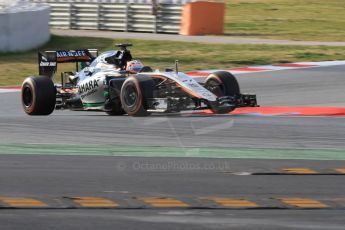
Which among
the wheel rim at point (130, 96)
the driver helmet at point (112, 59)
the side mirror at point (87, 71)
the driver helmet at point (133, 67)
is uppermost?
the driver helmet at point (112, 59)

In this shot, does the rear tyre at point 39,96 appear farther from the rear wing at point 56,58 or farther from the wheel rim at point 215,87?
the wheel rim at point 215,87

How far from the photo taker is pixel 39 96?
1525 centimetres

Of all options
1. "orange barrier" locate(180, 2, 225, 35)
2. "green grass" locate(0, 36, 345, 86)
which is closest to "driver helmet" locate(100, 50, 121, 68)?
"green grass" locate(0, 36, 345, 86)

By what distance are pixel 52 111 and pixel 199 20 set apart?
49.7ft

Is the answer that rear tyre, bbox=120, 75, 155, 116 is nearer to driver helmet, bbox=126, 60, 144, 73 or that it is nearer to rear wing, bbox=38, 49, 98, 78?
driver helmet, bbox=126, 60, 144, 73

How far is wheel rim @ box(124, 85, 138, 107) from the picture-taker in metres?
14.3

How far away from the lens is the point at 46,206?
7691mm

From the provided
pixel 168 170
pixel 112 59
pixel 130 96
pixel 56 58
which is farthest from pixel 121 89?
pixel 168 170

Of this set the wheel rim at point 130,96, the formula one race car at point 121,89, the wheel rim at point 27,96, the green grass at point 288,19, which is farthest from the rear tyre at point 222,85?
the green grass at point 288,19

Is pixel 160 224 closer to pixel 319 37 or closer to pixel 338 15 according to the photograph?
pixel 319 37

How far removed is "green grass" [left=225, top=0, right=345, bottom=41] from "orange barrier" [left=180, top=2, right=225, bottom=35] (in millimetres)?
638

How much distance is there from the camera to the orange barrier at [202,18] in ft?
99.1

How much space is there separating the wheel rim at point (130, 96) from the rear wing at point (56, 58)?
1923 millimetres

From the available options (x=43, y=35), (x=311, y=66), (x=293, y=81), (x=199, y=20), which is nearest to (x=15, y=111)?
(x=293, y=81)
